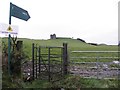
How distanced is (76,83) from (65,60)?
1617mm

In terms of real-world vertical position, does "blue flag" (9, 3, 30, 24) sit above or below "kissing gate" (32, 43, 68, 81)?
above

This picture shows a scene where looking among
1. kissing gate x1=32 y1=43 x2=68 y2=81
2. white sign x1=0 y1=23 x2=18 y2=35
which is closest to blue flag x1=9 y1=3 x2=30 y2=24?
white sign x1=0 y1=23 x2=18 y2=35

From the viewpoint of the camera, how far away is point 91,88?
34.4 feet

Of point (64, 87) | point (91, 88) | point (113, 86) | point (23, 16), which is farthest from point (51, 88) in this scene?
point (23, 16)

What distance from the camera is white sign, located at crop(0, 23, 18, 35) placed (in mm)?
10681

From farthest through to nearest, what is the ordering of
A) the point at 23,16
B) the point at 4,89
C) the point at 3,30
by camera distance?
the point at 23,16 < the point at 3,30 < the point at 4,89

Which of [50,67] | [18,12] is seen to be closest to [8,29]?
[18,12]

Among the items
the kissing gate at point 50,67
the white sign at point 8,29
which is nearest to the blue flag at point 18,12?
the white sign at point 8,29

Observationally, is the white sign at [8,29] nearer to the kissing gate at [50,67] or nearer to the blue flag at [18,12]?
the blue flag at [18,12]

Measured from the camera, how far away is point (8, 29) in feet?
35.6

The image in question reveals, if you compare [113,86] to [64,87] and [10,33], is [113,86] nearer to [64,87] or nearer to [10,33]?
[64,87]

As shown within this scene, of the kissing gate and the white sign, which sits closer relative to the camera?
the white sign

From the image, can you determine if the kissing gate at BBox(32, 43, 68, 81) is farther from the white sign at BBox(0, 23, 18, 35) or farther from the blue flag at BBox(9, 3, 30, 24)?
the white sign at BBox(0, 23, 18, 35)

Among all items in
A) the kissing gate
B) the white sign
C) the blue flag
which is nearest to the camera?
the white sign
